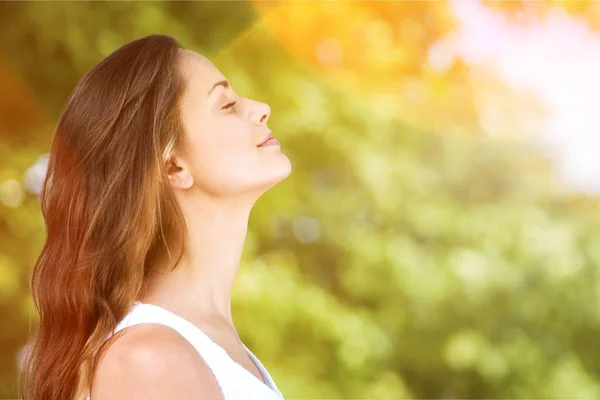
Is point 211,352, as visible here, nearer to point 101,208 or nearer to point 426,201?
point 101,208

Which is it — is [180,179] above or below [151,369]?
above

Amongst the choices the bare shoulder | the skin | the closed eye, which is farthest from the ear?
the bare shoulder

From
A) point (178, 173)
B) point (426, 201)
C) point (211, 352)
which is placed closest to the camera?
point (211, 352)

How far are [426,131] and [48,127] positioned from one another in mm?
1967

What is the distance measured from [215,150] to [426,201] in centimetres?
347

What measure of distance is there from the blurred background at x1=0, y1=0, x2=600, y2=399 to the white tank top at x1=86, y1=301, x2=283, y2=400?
10.6 feet

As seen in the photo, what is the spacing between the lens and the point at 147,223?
110cm

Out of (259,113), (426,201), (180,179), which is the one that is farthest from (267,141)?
(426,201)

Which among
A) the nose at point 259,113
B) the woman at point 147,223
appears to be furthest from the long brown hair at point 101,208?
the nose at point 259,113

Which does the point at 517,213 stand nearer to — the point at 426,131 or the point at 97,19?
the point at 426,131

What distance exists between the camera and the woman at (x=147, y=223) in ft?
3.53

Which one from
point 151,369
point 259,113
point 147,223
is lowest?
point 151,369

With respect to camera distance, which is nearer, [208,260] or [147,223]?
[147,223]

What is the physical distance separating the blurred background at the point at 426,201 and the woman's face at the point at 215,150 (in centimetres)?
315
